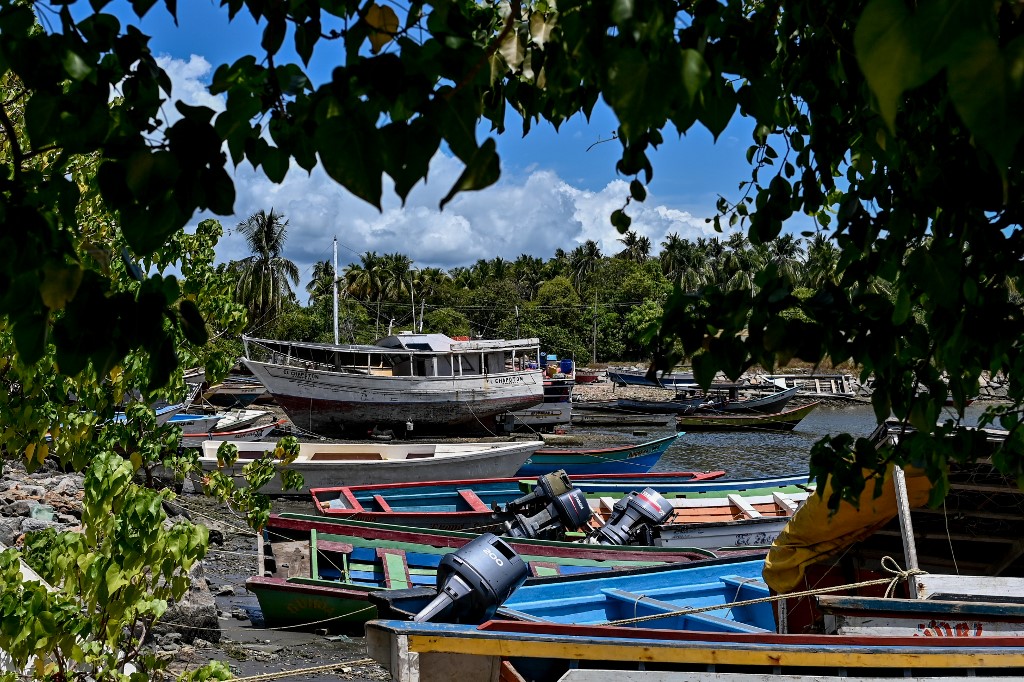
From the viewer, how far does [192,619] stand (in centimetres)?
892

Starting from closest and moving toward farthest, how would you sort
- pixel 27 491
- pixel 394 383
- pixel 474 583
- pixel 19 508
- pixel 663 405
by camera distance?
pixel 474 583 < pixel 19 508 < pixel 27 491 < pixel 394 383 < pixel 663 405

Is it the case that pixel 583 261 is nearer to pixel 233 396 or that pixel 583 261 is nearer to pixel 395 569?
pixel 233 396

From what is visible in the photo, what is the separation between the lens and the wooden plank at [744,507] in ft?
45.1

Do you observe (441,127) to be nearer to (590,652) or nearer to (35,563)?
(35,563)

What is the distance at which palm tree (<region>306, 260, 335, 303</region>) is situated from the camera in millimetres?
69375

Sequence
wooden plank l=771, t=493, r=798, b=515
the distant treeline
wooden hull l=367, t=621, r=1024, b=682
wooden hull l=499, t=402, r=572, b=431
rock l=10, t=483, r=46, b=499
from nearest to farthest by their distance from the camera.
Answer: wooden hull l=367, t=621, r=1024, b=682 < rock l=10, t=483, r=46, b=499 < wooden plank l=771, t=493, r=798, b=515 < wooden hull l=499, t=402, r=572, b=431 < the distant treeline

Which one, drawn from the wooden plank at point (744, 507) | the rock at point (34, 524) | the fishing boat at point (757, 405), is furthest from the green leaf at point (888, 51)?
the fishing boat at point (757, 405)

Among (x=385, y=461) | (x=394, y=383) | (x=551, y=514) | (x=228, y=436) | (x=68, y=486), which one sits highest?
(x=394, y=383)

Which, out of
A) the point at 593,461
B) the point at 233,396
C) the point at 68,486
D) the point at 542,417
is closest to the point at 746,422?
the point at 542,417

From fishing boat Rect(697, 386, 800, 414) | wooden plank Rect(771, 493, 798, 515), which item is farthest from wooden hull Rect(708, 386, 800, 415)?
wooden plank Rect(771, 493, 798, 515)

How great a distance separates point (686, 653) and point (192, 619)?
5.73 m

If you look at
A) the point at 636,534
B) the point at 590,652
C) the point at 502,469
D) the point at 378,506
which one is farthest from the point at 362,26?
the point at 502,469

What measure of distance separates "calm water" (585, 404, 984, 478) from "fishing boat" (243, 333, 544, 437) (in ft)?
20.2

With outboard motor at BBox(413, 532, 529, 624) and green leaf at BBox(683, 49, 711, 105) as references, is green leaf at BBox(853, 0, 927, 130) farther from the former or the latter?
outboard motor at BBox(413, 532, 529, 624)
